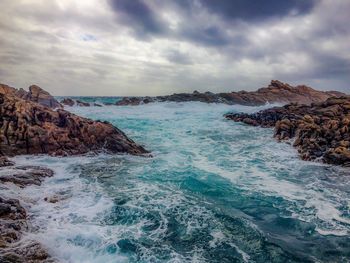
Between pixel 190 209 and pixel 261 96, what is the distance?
45.6 metres

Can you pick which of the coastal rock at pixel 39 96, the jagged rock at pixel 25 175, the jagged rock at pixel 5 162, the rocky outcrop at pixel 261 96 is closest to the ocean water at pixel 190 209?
the jagged rock at pixel 25 175

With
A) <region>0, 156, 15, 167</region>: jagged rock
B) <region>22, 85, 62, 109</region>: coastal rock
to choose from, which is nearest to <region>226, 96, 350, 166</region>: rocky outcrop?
<region>0, 156, 15, 167</region>: jagged rock

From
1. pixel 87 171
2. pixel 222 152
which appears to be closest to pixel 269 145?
pixel 222 152

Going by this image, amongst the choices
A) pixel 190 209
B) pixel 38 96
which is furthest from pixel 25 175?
pixel 38 96

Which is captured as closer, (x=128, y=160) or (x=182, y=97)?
(x=128, y=160)

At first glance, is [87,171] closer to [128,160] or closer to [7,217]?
[128,160]

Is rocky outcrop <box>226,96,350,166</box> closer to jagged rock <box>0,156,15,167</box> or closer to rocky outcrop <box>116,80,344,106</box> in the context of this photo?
jagged rock <box>0,156,15,167</box>

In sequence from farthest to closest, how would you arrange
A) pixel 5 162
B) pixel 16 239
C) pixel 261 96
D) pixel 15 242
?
pixel 261 96 → pixel 5 162 → pixel 16 239 → pixel 15 242

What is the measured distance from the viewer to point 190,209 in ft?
28.2

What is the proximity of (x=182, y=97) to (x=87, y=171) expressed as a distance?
42.8 m

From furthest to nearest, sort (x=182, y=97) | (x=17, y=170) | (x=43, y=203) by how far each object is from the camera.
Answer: (x=182, y=97) < (x=17, y=170) < (x=43, y=203)

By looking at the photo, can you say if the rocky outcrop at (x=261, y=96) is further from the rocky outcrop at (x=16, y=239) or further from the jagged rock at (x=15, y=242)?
the jagged rock at (x=15, y=242)

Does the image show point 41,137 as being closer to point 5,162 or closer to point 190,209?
point 5,162

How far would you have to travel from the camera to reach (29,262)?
5.40m
